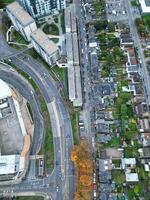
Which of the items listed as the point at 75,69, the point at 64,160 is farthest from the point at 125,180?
the point at 75,69

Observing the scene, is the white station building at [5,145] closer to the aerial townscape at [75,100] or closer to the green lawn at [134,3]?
the aerial townscape at [75,100]

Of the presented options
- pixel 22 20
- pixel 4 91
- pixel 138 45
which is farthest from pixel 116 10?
pixel 4 91

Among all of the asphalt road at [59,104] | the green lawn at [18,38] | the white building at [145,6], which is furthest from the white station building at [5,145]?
the white building at [145,6]

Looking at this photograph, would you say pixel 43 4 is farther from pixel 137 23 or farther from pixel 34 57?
pixel 137 23

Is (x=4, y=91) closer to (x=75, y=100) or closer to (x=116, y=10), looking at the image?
(x=75, y=100)

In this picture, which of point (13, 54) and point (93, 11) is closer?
point (13, 54)

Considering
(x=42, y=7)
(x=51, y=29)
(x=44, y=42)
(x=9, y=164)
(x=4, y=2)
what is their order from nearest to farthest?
(x=9, y=164) < (x=44, y=42) < (x=42, y=7) < (x=51, y=29) < (x=4, y=2)

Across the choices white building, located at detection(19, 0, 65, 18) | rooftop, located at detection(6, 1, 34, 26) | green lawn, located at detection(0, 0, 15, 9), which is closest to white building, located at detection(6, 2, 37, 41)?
rooftop, located at detection(6, 1, 34, 26)
